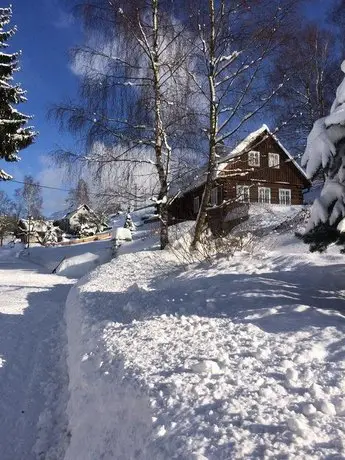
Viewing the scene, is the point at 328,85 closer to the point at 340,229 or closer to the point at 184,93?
the point at 184,93

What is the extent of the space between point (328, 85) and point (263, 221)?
30.5 ft

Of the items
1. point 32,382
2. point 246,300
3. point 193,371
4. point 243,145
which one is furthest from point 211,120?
point 193,371

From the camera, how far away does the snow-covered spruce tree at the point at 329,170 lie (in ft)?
15.5

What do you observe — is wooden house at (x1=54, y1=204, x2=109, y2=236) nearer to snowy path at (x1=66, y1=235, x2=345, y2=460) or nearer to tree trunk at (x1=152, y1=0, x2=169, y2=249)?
tree trunk at (x1=152, y1=0, x2=169, y2=249)

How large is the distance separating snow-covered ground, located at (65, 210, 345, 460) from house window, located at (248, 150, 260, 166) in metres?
5.88

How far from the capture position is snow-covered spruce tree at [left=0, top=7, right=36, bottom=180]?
602 inches

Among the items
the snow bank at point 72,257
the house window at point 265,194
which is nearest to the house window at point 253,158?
the snow bank at point 72,257

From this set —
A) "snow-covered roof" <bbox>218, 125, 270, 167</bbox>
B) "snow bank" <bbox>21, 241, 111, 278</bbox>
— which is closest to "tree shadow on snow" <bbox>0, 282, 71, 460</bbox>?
"snow-covered roof" <bbox>218, 125, 270, 167</bbox>

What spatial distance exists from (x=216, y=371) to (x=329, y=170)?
2867mm

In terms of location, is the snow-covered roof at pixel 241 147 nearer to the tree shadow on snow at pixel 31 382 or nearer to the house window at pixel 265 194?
the tree shadow on snow at pixel 31 382

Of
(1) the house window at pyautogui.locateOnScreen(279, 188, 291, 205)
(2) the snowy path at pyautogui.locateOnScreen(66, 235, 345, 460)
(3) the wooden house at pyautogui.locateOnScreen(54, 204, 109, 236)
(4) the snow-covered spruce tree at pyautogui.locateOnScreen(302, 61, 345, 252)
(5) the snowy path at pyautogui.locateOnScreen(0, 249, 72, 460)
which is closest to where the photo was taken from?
(2) the snowy path at pyautogui.locateOnScreen(66, 235, 345, 460)

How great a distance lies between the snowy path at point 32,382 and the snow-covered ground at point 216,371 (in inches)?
11.8

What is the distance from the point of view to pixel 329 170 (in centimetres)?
502

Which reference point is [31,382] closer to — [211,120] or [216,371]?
[216,371]
